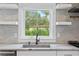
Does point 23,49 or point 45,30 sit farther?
point 45,30

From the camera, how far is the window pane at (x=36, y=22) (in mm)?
3521

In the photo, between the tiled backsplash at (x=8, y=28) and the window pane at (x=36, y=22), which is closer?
the tiled backsplash at (x=8, y=28)

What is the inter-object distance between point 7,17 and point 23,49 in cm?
107

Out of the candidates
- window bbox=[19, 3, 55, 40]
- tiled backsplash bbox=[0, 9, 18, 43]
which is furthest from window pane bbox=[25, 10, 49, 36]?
tiled backsplash bbox=[0, 9, 18, 43]

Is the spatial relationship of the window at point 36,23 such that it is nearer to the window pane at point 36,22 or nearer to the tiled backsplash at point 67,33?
the window pane at point 36,22

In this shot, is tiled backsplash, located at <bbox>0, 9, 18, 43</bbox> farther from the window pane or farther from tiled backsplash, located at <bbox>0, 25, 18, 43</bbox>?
the window pane

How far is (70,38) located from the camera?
137 inches

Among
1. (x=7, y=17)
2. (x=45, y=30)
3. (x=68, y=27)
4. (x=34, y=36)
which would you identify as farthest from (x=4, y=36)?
(x=68, y=27)

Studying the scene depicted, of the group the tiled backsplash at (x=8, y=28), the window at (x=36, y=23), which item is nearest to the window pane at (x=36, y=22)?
the window at (x=36, y=23)

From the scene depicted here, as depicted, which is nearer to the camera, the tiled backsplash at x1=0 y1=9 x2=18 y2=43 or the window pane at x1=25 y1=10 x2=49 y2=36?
the tiled backsplash at x1=0 y1=9 x2=18 y2=43

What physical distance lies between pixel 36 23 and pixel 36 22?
2 centimetres

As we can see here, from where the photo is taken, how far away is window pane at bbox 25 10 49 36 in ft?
11.6

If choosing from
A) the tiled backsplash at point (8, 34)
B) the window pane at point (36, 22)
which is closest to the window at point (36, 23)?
the window pane at point (36, 22)

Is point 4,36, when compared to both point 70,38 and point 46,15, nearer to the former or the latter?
point 46,15
